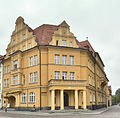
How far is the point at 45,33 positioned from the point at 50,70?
25.4ft

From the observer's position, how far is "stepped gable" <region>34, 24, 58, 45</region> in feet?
123

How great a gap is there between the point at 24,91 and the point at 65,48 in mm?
11385

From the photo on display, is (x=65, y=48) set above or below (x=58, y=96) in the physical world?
above

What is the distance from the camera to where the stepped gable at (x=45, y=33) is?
3745 centimetres

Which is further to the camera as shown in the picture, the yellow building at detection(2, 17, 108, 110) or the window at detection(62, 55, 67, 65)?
the window at detection(62, 55, 67, 65)

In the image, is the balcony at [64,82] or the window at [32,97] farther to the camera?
the window at [32,97]

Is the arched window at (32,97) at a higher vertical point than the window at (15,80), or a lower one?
lower

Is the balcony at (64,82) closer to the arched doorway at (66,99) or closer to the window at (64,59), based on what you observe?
the arched doorway at (66,99)

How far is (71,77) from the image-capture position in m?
37.0

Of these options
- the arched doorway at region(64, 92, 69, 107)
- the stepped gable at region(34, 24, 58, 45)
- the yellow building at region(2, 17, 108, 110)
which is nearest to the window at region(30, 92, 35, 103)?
the yellow building at region(2, 17, 108, 110)

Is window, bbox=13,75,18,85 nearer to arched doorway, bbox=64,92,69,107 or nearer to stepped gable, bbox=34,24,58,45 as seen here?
stepped gable, bbox=34,24,58,45

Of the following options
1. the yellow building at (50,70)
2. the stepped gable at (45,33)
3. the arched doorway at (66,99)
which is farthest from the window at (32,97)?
the stepped gable at (45,33)

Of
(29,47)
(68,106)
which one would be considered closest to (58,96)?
(68,106)

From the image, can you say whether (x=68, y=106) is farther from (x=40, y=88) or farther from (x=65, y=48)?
(x=65, y=48)
